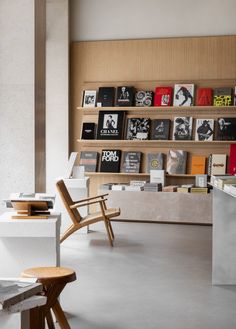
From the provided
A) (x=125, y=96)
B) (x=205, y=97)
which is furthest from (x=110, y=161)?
(x=205, y=97)

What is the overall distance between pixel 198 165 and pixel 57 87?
301 centimetres

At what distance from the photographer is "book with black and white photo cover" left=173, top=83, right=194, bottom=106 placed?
10.0 meters

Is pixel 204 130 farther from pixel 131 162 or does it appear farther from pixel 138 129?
pixel 131 162

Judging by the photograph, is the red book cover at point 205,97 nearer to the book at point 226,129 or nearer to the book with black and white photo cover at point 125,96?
the book at point 226,129

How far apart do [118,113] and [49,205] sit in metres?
5.92

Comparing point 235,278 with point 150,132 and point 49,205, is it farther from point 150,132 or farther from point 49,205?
point 150,132

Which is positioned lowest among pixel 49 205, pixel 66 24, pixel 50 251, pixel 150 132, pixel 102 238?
pixel 102 238

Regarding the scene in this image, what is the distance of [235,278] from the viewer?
18.1 feet

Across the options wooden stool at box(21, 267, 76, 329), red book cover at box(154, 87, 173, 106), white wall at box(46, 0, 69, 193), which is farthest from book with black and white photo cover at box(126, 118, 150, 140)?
wooden stool at box(21, 267, 76, 329)

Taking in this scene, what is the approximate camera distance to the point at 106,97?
410 inches

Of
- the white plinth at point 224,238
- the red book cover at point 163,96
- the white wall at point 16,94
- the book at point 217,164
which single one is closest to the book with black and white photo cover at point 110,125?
the red book cover at point 163,96

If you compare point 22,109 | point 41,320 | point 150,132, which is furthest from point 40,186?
point 150,132

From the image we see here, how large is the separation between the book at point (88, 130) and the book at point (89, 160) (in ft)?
1.02

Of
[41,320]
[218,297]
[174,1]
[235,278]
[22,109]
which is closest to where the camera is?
[41,320]
